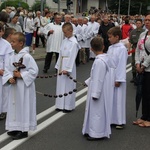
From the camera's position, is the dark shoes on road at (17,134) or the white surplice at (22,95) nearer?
the white surplice at (22,95)

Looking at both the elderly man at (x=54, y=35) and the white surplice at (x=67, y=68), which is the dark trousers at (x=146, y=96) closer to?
the white surplice at (x=67, y=68)

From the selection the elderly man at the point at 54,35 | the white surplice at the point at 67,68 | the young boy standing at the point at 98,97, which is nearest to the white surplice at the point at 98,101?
the young boy standing at the point at 98,97

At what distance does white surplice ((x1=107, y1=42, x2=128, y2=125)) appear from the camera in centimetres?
663

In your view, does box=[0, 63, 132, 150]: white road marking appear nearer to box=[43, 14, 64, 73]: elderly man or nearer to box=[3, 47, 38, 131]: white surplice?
box=[3, 47, 38, 131]: white surplice

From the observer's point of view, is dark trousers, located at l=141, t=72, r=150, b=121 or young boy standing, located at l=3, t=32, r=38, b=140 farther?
dark trousers, located at l=141, t=72, r=150, b=121

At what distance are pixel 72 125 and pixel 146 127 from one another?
1.35 meters

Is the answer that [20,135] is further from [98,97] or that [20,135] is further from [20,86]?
[98,97]

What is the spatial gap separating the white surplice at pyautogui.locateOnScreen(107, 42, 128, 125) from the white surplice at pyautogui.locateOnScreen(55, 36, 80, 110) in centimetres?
132

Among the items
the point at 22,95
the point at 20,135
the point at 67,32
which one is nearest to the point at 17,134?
the point at 20,135

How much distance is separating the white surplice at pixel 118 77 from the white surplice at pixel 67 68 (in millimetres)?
1317

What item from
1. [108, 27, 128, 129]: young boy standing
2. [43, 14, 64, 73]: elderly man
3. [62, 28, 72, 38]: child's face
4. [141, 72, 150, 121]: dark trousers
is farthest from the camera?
[43, 14, 64, 73]: elderly man

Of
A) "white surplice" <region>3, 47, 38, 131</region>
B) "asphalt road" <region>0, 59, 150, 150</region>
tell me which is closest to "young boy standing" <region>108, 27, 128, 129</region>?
"asphalt road" <region>0, 59, 150, 150</region>

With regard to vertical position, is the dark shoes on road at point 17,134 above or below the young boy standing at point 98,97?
below

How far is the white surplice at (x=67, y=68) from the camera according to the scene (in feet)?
25.7
